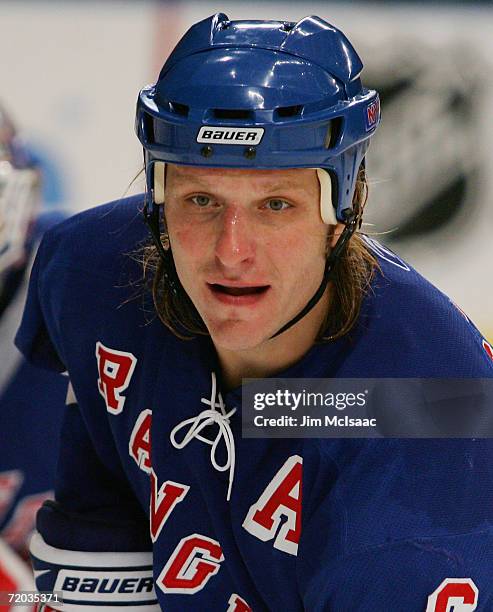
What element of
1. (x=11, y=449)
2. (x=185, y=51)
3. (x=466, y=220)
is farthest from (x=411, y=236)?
(x=185, y=51)

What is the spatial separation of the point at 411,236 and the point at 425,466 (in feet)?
3.16

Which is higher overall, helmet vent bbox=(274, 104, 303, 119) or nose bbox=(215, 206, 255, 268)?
helmet vent bbox=(274, 104, 303, 119)

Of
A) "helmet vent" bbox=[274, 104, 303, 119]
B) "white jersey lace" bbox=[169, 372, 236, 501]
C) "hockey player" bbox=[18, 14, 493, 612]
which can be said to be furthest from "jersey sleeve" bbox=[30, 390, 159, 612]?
"helmet vent" bbox=[274, 104, 303, 119]

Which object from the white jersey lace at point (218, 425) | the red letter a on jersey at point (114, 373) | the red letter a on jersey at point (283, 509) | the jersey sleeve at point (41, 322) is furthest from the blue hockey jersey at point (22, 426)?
the red letter a on jersey at point (283, 509)

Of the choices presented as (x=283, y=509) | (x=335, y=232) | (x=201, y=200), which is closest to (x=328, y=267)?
(x=335, y=232)

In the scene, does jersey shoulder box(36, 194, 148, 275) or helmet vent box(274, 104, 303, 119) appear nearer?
helmet vent box(274, 104, 303, 119)

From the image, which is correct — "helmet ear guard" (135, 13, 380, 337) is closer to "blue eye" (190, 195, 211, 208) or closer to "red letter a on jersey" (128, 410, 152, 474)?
"blue eye" (190, 195, 211, 208)

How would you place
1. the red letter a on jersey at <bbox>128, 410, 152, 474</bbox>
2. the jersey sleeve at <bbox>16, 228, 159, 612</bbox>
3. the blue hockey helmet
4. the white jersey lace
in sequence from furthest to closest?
the jersey sleeve at <bbox>16, 228, 159, 612</bbox>
the red letter a on jersey at <bbox>128, 410, 152, 474</bbox>
the white jersey lace
the blue hockey helmet

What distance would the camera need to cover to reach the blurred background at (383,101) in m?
1.90

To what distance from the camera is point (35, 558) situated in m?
1.46

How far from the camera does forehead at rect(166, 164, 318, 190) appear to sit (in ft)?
3.50

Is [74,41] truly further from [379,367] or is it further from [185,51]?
[379,367]

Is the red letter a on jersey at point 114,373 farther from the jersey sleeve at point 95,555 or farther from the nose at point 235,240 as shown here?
the nose at point 235,240

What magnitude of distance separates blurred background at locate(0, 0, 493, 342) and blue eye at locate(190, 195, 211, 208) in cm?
81
